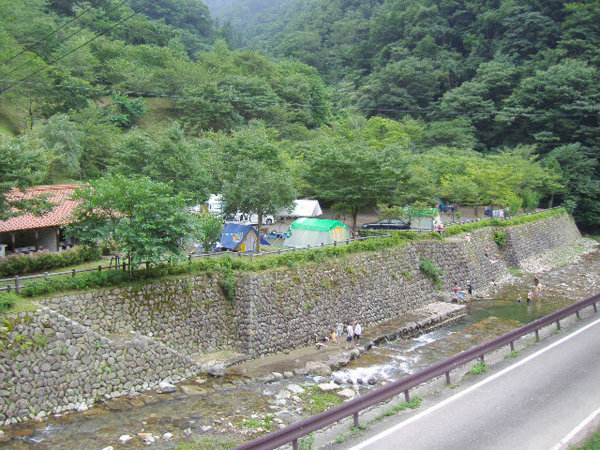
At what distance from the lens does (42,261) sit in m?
17.7

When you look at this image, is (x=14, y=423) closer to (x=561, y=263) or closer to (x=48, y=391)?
(x=48, y=391)

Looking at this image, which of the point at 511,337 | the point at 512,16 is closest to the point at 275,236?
the point at 511,337

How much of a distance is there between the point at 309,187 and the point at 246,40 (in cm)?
9572

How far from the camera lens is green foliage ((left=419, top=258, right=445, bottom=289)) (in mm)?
28106

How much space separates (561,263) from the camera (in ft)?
131

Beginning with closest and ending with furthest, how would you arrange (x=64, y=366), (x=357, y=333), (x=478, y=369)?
(x=478, y=369), (x=64, y=366), (x=357, y=333)

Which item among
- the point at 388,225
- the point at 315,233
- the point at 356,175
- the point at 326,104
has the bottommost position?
the point at 315,233

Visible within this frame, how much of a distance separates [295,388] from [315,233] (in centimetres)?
1333

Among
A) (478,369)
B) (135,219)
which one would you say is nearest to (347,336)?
(478,369)

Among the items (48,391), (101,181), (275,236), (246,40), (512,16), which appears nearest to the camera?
(48,391)

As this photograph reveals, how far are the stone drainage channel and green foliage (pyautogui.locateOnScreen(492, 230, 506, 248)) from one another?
52.2ft

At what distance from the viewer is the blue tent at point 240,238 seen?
85.2ft

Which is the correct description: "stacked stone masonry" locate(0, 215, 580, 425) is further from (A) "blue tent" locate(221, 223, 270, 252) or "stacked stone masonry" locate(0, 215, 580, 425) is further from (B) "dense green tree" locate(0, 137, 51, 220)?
(A) "blue tent" locate(221, 223, 270, 252)

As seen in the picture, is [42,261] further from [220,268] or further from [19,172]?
[220,268]
